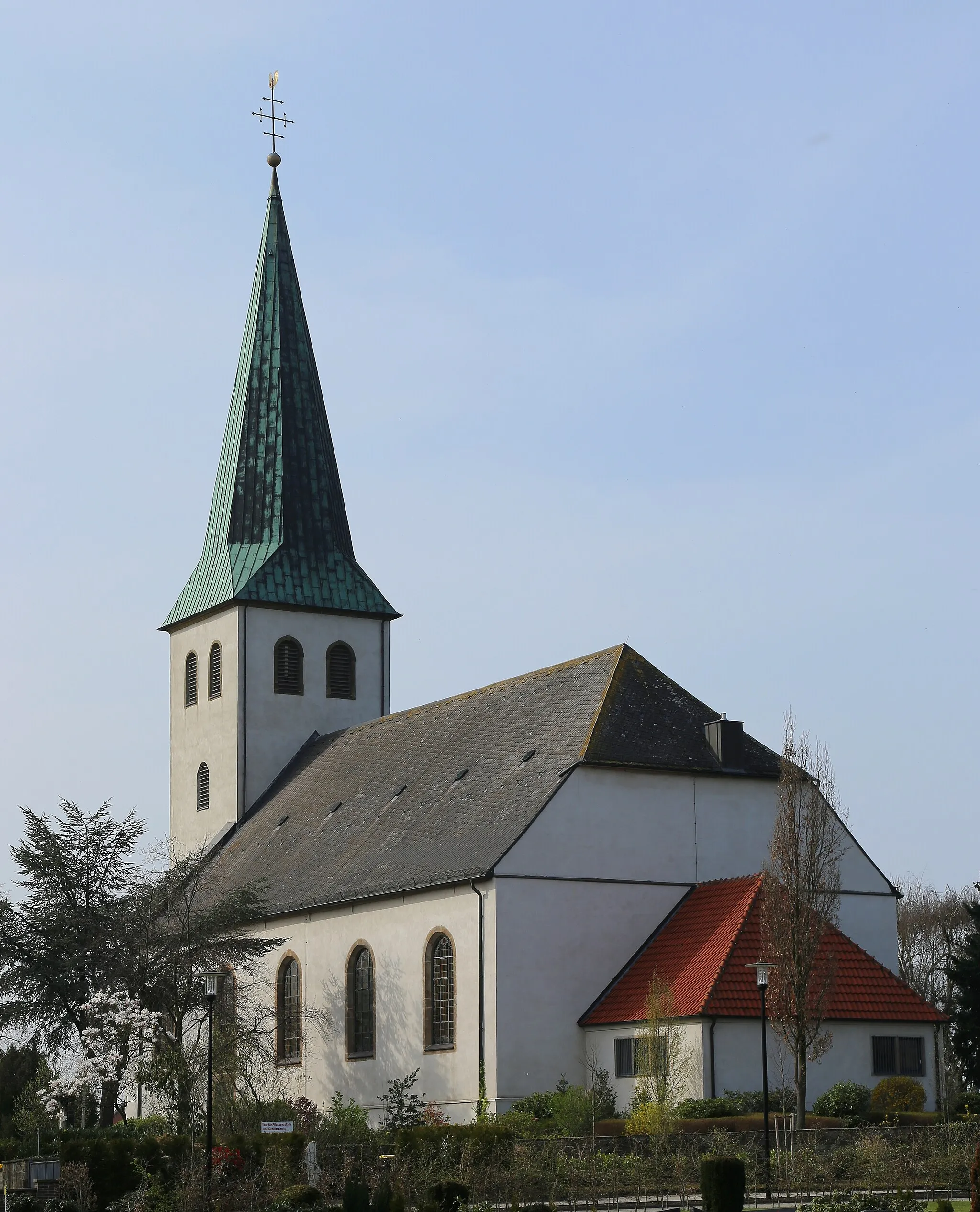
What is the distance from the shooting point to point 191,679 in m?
55.1

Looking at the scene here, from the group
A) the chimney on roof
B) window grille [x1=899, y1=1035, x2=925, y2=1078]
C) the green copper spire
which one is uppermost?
the green copper spire

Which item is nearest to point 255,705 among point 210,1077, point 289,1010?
point 289,1010

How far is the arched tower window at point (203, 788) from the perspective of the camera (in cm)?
5359

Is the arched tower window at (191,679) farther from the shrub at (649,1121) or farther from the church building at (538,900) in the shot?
the shrub at (649,1121)

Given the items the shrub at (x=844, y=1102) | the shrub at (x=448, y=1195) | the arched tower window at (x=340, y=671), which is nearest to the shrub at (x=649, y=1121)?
the shrub at (x=844, y=1102)

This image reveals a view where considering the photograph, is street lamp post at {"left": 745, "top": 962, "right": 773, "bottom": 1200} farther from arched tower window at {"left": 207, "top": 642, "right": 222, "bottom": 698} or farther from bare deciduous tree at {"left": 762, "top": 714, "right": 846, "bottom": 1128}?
arched tower window at {"left": 207, "top": 642, "right": 222, "bottom": 698}

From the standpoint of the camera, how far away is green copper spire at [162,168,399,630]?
174 ft

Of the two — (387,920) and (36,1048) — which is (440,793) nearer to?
(387,920)

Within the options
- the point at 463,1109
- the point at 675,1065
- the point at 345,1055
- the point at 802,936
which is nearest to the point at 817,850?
the point at 802,936

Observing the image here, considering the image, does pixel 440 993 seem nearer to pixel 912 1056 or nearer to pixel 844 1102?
pixel 844 1102

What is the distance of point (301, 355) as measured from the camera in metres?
55.8

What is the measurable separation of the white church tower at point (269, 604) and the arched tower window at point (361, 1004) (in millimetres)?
12128

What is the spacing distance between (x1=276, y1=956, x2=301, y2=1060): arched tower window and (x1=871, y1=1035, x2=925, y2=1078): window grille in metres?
13.7

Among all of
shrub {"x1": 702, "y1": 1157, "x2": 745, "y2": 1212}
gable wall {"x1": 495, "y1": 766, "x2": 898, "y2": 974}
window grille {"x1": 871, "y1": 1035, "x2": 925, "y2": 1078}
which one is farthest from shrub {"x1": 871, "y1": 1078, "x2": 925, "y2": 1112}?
shrub {"x1": 702, "y1": 1157, "x2": 745, "y2": 1212}
